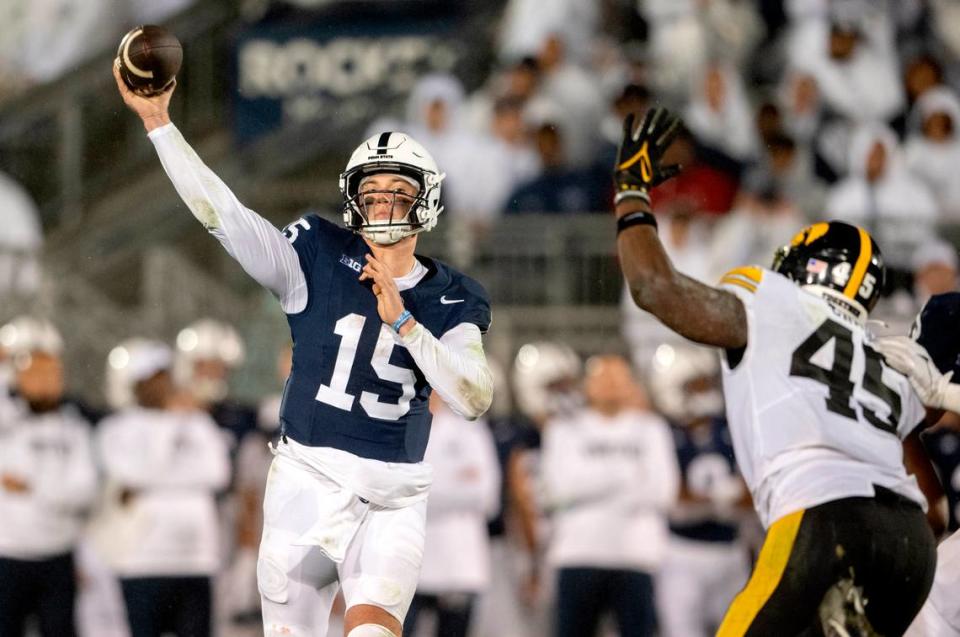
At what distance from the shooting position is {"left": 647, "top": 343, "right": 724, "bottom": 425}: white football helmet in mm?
10469

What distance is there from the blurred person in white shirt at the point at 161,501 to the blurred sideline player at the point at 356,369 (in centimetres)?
409

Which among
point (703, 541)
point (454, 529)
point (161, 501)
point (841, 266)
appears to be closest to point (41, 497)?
point (161, 501)

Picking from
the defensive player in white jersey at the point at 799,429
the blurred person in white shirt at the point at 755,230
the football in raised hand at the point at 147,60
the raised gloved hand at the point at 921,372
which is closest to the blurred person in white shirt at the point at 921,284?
the blurred person in white shirt at the point at 755,230

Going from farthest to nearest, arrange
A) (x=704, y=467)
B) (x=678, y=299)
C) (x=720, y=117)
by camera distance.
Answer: (x=720, y=117) < (x=704, y=467) < (x=678, y=299)

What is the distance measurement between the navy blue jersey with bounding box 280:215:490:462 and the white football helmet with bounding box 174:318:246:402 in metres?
5.40

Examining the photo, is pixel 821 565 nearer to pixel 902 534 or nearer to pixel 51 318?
pixel 902 534

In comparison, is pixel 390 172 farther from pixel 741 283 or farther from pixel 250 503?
pixel 250 503

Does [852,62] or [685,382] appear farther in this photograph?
[852,62]

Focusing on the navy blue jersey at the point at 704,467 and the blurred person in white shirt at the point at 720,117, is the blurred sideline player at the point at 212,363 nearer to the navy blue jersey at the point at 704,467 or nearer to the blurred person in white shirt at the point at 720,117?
the navy blue jersey at the point at 704,467

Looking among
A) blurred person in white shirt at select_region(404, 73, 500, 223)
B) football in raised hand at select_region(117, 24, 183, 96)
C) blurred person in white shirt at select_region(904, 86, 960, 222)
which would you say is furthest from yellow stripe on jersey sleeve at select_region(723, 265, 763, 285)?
blurred person in white shirt at select_region(904, 86, 960, 222)

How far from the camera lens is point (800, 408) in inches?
203

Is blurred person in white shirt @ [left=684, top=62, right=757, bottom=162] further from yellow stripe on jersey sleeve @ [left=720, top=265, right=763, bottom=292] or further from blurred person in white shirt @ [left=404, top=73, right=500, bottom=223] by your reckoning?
yellow stripe on jersey sleeve @ [left=720, top=265, right=763, bottom=292]

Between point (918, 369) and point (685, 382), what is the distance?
16.7 ft

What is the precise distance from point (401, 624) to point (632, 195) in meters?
1.51
